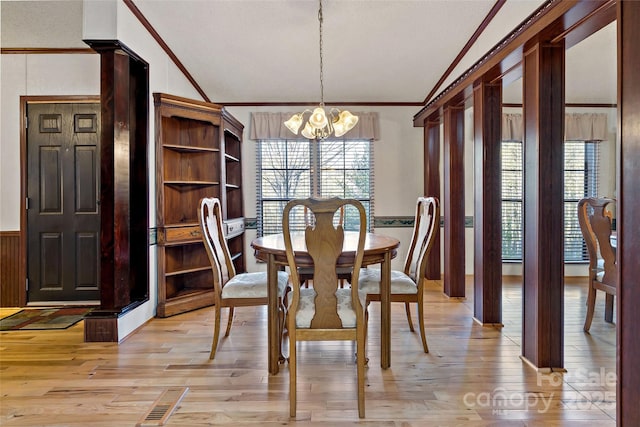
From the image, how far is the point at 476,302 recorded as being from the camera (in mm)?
3322

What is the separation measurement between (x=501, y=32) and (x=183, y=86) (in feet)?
10.9

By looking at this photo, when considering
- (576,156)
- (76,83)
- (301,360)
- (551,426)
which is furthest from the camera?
(576,156)

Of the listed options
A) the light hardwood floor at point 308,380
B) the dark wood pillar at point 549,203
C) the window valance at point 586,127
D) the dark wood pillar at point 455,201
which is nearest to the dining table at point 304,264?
the light hardwood floor at point 308,380

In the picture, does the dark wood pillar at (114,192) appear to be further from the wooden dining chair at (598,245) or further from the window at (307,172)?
the wooden dining chair at (598,245)

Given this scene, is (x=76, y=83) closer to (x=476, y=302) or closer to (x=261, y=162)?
(x=261, y=162)

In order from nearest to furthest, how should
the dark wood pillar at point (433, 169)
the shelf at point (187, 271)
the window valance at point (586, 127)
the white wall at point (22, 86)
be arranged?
1. the shelf at point (187, 271)
2. the white wall at point (22, 86)
3. the window valance at point (586, 127)
4. the dark wood pillar at point (433, 169)

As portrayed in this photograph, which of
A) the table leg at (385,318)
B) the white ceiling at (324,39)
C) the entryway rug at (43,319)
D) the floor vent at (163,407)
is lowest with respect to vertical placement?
the floor vent at (163,407)

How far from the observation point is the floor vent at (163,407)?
1.81m

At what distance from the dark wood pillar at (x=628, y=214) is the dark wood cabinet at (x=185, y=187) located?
10.7 ft

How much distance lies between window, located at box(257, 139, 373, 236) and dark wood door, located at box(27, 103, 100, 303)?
2039 millimetres

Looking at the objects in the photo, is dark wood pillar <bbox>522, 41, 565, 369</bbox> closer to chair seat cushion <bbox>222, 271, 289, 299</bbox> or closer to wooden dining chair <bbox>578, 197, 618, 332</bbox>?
wooden dining chair <bbox>578, 197, 618, 332</bbox>

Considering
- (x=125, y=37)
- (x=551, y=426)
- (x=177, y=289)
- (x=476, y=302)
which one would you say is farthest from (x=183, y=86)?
(x=551, y=426)

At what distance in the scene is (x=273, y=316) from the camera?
7.47ft

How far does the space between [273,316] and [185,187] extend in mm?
2245
